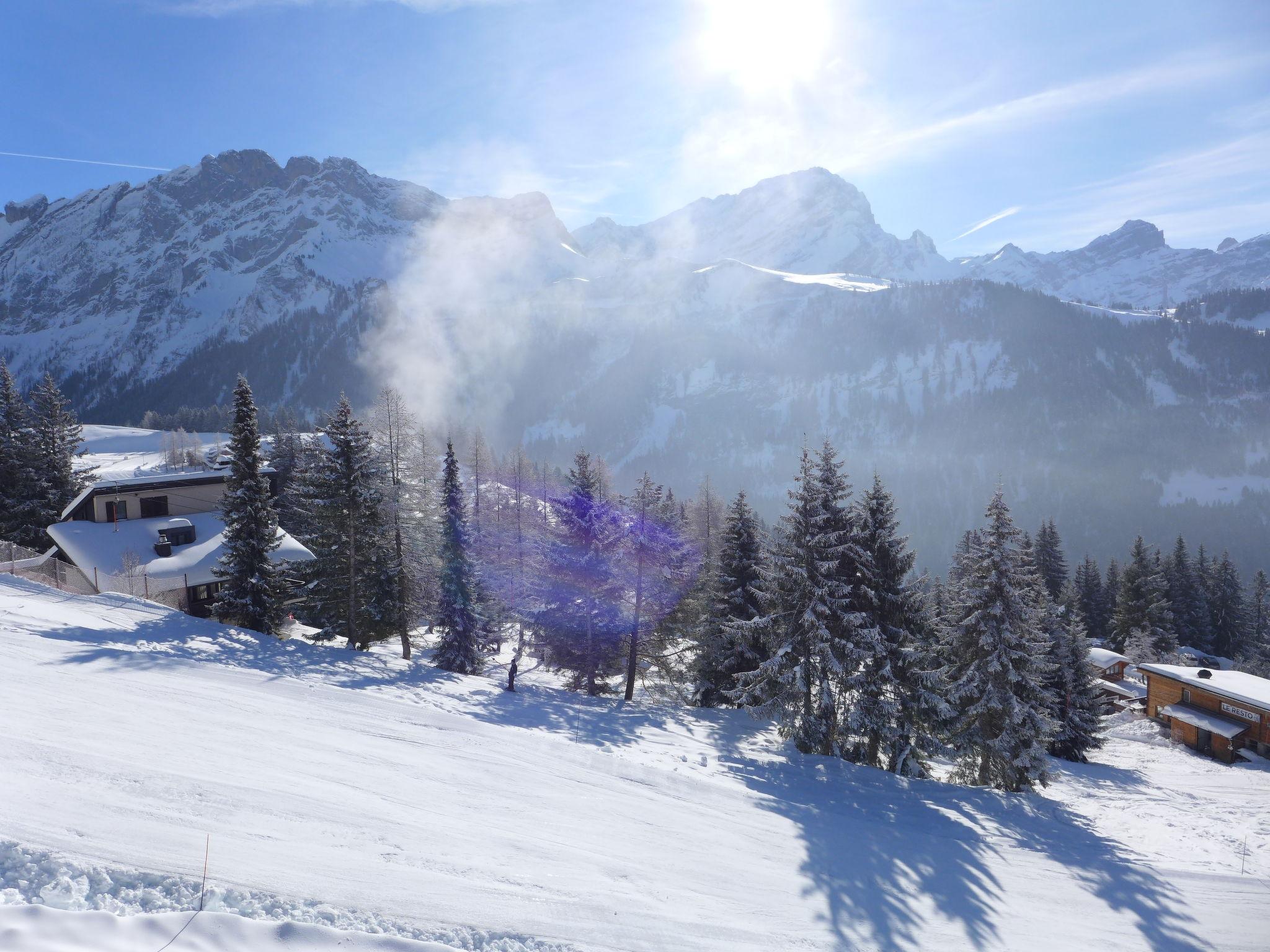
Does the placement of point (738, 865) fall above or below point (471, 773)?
below

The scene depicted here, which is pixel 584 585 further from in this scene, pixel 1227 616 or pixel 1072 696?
pixel 1227 616

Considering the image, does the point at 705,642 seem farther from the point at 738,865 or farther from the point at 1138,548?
the point at 1138,548

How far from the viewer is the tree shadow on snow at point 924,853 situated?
1065 cm

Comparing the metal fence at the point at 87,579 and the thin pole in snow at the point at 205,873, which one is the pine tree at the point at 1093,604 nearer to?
the metal fence at the point at 87,579

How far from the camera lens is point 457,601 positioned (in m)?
30.3

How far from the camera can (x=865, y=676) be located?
2091 cm

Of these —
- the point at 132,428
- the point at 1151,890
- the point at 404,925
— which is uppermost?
the point at 132,428

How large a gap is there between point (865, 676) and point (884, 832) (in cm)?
675

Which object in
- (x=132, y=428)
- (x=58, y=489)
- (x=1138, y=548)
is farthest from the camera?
(x=132, y=428)

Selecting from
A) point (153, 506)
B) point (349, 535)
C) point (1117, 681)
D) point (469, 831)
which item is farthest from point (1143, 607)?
point (153, 506)

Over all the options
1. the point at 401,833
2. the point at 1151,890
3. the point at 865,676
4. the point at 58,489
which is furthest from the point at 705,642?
the point at 58,489

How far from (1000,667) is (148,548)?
3774cm

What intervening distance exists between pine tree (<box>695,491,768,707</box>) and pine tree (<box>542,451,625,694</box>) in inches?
161

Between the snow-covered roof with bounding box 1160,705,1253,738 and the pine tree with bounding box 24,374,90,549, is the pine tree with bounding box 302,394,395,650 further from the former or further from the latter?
the snow-covered roof with bounding box 1160,705,1253,738
